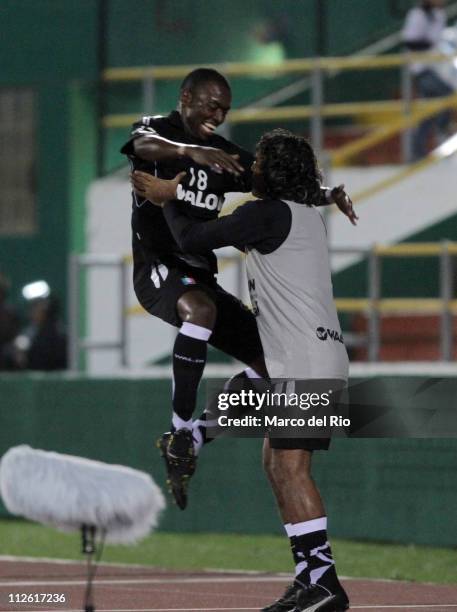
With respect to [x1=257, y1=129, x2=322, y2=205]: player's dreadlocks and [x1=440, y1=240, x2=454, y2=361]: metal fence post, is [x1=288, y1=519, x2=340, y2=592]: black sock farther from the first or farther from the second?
[x1=440, y1=240, x2=454, y2=361]: metal fence post

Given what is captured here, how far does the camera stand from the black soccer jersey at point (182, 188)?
10242mm

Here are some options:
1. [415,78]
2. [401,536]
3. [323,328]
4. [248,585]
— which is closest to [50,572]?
[248,585]

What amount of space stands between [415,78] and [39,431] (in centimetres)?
538

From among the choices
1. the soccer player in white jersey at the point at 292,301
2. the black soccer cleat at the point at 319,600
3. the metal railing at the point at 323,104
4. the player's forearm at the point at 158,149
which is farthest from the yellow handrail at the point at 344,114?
the black soccer cleat at the point at 319,600

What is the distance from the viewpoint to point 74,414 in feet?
54.1

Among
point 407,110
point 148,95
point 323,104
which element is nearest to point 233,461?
point 407,110

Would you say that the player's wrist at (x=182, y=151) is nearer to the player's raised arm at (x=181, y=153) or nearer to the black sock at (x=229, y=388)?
the player's raised arm at (x=181, y=153)

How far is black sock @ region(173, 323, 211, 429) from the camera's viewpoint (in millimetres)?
10086

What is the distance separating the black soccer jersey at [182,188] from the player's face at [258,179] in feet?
1.40

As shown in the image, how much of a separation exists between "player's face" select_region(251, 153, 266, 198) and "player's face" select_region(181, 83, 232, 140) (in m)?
0.59

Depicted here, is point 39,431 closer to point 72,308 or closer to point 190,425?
point 72,308

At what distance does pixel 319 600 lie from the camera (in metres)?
9.46

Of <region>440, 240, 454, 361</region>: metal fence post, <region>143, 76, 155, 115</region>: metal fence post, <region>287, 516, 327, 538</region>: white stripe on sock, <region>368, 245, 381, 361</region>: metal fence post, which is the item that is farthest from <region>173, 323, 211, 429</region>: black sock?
<region>143, 76, 155, 115</region>: metal fence post

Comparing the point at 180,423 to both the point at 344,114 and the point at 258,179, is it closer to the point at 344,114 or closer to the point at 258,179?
the point at 258,179
